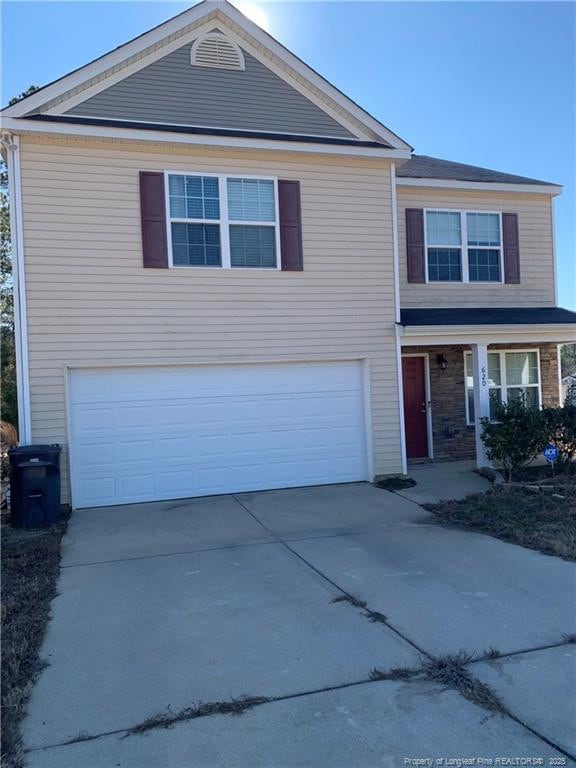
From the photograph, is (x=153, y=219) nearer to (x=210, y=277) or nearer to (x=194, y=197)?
(x=194, y=197)

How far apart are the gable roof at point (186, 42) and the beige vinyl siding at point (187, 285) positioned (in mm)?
528

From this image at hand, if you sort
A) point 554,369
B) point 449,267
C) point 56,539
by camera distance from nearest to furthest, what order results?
1. point 56,539
2. point 449,267
3. point 554,369

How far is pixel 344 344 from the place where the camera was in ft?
34.2

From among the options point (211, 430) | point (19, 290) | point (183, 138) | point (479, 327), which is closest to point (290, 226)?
point (183, 138)

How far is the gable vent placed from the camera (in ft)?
32.6

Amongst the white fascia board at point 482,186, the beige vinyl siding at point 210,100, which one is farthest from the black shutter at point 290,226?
the white fascia board at point 482,186

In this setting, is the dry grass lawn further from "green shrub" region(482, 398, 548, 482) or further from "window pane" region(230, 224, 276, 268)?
"window pane" region(230, 224, 276, 268)

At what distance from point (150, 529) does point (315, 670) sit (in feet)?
14.5

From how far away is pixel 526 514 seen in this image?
8.02 m

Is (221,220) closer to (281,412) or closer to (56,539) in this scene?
(281,412)

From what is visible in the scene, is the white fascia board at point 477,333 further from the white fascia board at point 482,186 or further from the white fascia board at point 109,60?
the white fascia board at point 109,60

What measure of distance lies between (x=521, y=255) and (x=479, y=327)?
3054 millimetres

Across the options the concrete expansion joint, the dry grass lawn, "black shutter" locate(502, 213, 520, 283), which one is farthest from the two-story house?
the concrete expansion joint

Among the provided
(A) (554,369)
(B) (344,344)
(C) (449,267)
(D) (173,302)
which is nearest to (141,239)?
(D) (173,302)
